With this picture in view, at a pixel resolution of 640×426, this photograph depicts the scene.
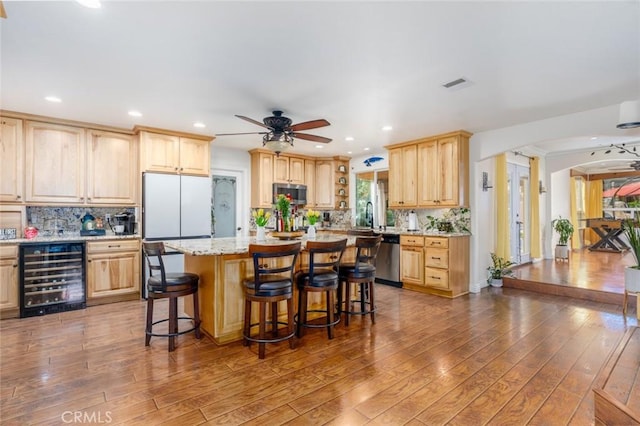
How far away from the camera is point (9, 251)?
3.81 metres

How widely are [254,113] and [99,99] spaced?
5.55 feet

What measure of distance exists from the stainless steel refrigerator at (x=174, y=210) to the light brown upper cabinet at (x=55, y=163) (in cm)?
83

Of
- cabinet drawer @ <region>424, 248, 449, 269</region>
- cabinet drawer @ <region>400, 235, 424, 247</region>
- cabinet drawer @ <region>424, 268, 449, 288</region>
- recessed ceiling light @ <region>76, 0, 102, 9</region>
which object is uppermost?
recessed ceiling light @ <region>76, 0, 102, 9</region>

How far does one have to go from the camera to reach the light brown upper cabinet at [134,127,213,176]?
4.75 m

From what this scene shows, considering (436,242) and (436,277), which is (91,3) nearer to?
(436,242)

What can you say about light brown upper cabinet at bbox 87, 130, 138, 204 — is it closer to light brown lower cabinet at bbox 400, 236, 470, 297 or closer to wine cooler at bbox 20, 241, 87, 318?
wine cooler at bbox 20, 241, 87, 318

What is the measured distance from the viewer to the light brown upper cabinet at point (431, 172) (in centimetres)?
Answer: 501

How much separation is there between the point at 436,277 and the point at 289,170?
3.51 m

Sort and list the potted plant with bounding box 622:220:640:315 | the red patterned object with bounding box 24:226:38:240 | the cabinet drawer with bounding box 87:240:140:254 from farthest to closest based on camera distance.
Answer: the cabinet drawer with bounding box 87:240:140:254
the red patterned object with bounding box 24:226:38:240
the potted plant with bounding box 622:220:640:315

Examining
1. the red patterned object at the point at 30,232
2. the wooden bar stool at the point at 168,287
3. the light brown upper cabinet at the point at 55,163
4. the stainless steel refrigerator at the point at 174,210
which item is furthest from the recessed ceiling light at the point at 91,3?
the red patterned object at the point at 30,232

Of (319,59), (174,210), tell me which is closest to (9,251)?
(174,210)

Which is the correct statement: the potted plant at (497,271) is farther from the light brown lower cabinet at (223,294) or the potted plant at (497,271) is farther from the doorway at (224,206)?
the doorway at (224,206)

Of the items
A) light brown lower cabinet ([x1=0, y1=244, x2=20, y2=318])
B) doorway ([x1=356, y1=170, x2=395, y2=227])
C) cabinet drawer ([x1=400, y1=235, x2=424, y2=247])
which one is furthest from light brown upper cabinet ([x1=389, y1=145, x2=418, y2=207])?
light brown lower cabinet ([x1=0, y1=244, x2=20, y2=318])

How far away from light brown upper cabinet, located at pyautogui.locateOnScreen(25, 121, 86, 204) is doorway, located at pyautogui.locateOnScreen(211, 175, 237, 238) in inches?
81.1
